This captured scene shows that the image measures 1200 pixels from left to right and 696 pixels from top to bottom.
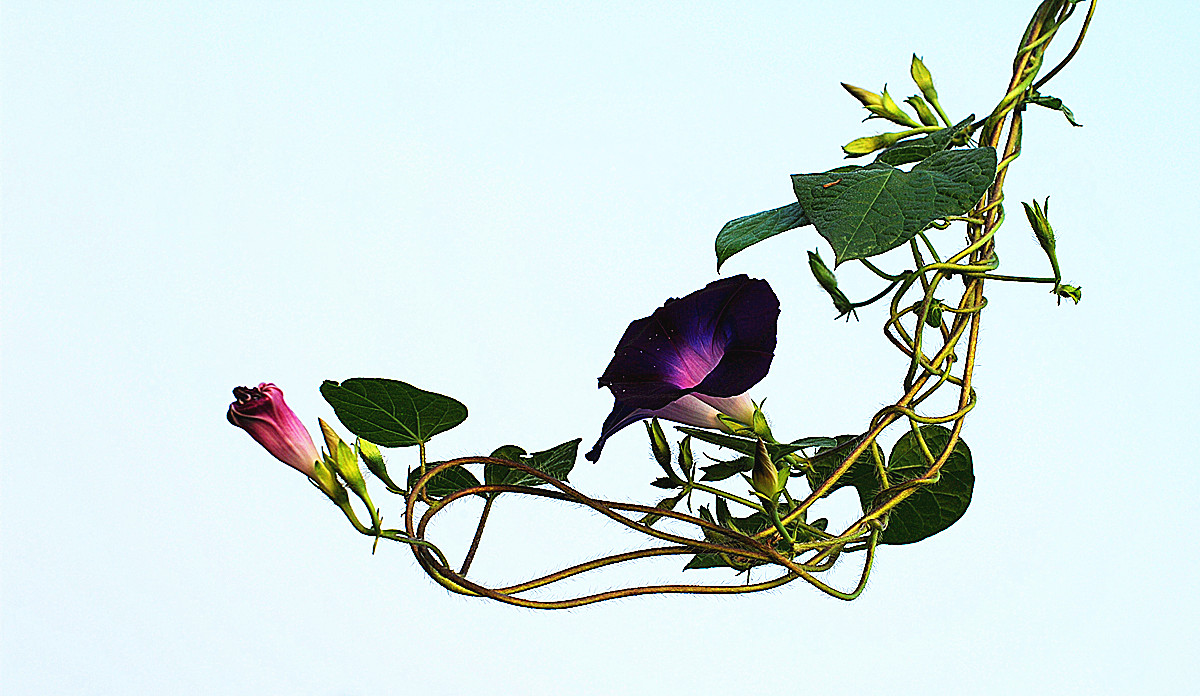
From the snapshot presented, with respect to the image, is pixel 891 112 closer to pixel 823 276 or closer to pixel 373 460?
pixel 823 276

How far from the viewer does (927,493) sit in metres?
0.46

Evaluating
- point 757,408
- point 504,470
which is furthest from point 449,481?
point 757,408

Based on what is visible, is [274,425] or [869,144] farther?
[869,144]

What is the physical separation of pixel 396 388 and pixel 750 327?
13cm

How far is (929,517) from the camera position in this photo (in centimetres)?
46

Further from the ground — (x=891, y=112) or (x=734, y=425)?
(x=891, y=112)

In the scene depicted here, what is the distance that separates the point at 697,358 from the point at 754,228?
55 millimetres

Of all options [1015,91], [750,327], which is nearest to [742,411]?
[750,327]

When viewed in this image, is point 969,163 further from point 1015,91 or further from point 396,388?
point 396,388

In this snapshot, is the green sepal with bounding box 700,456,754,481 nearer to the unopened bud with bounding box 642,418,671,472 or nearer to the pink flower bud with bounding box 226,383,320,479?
the unopened bud with bounding box 642,418,671,472

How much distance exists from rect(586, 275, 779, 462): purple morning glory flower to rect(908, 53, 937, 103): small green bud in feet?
0.47

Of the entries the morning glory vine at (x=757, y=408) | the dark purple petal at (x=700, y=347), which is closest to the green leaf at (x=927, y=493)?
the morning glory vine at (x=757, y=408)

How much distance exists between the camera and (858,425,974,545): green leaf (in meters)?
0.45

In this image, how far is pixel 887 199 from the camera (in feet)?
1.18
